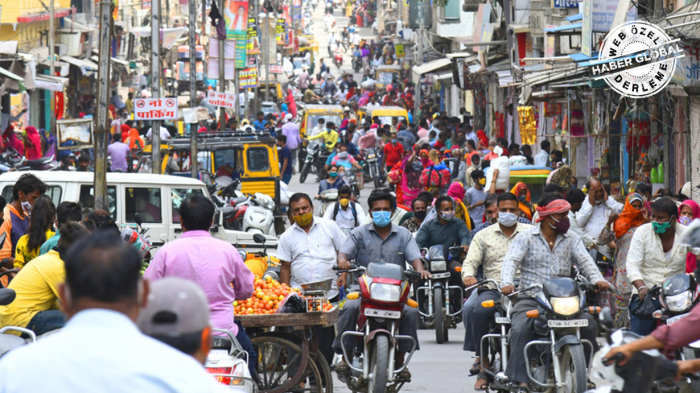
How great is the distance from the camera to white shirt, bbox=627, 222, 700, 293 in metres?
8.32

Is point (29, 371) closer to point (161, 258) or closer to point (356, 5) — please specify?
point (161, 258)

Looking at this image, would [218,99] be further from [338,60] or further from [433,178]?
[338,60]

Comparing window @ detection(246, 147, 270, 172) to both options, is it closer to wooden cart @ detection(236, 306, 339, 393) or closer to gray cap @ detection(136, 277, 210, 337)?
wooden cart @ detection(236, 306, 339, 393)

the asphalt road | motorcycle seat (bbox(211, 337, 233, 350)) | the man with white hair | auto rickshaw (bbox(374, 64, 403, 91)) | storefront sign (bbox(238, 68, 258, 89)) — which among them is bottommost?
the asphalt road

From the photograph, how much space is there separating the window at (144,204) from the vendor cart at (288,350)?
597 centimetres

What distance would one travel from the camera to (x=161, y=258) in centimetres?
618

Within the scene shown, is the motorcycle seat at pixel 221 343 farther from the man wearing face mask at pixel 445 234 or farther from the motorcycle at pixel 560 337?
the man wearing face mask at pixel 445 234

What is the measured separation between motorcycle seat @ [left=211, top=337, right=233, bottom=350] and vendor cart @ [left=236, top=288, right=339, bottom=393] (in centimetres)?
91

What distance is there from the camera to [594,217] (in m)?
11.9

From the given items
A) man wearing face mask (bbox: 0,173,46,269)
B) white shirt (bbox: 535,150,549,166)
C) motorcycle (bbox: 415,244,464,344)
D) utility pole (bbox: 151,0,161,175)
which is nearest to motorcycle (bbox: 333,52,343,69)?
utility pole (bbox: 151,0,161,175)

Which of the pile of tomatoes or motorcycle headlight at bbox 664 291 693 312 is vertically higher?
motorcycle headlight at bbox 664 291 693 312

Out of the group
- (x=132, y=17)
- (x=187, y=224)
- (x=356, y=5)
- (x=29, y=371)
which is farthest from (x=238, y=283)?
(x=356, y=5)

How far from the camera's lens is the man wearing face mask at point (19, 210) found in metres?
9.48

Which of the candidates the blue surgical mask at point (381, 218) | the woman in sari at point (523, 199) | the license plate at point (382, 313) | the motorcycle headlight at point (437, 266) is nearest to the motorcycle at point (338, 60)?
the woman in sari at point (523, 199)
